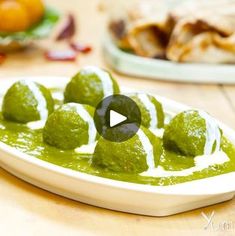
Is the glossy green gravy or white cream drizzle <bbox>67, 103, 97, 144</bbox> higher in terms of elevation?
white cream drizzle <bbox>67, 103, 97, 144</bbox>

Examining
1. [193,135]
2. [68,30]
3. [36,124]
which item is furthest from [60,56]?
[193,135]

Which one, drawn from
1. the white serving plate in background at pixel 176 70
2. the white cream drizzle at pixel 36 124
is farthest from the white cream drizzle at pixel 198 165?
the white serving plate in background at pixel 176 70

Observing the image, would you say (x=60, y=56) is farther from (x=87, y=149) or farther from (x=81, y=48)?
(x=87, y=149)

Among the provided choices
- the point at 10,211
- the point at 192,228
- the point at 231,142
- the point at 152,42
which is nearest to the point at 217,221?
the point at 192,228

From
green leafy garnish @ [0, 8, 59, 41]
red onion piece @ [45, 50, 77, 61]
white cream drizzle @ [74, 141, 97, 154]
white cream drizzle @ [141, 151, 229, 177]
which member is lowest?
red onion piece @ [45, 50, 77, 61]

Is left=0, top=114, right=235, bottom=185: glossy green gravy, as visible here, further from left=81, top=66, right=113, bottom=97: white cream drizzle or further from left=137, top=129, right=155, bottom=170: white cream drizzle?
left=81, top=66, right=113, bottom=97: white cream drizzle

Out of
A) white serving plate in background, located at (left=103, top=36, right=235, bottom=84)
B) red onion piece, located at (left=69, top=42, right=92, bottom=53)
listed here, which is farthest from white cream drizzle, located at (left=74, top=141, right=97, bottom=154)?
red onion piece, located at (left=69, top=42, right=92, bottom=53)
